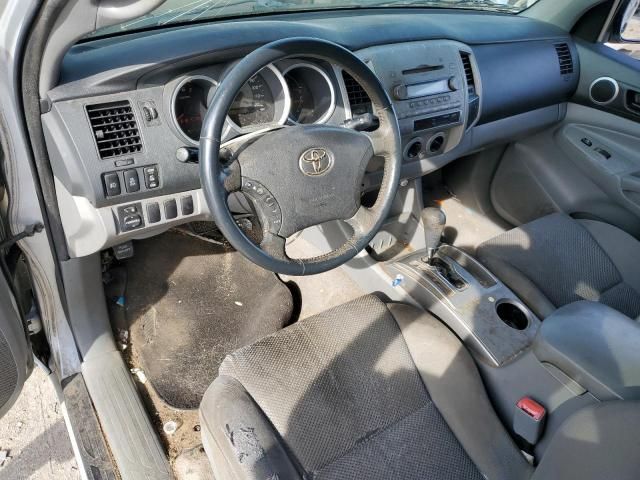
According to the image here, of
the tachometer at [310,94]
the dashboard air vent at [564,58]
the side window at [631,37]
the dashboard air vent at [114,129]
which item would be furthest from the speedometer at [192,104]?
the side window at [631,37]

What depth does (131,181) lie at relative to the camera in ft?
4.40

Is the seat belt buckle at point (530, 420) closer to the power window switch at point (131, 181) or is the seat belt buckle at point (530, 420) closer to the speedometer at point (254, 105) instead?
the speedometer at point (254, 105)

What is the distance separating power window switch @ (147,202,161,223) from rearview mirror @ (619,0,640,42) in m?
2.20

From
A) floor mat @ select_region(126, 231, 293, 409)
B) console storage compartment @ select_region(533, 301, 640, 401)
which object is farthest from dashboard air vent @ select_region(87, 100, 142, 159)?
A: console storage compartment @ select_region(533, 301, 640, 401)

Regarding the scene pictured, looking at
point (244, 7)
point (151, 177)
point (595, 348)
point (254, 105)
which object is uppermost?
point (244, 7)

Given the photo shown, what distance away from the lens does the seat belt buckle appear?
4.51 ft

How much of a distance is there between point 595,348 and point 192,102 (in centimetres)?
119

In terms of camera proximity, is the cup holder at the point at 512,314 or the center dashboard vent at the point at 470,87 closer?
the cup holder at the point at 512,314

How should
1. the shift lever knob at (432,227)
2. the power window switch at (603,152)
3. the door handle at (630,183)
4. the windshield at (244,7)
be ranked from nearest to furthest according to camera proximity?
the windshield at (244,7) < the shift lever knob at (432,227) < the door handle at (630,183) < the power window switch at (603,152)

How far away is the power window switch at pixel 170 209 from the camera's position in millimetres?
1437

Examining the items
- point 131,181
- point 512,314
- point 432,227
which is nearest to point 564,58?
point 432,227

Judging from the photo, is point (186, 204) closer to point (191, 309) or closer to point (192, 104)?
point (192, 104)

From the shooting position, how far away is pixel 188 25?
161 cm

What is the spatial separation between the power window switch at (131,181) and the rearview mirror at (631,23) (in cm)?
223
